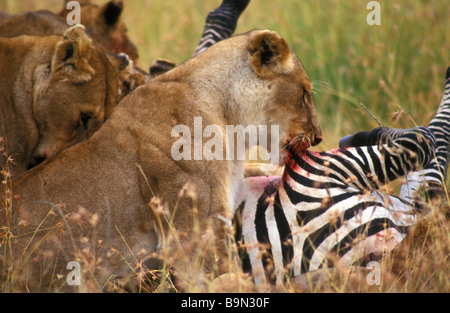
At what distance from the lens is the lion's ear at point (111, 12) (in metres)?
5.13

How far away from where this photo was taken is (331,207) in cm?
278

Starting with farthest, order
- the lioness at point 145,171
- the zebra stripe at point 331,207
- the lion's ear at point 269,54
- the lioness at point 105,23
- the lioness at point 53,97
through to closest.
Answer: the lioness at point 105,23 → the lioness at point 53,97 → the lion's ear at point 269,54 → the lioness at point 145,171 → the zebra stripe at point 331,207

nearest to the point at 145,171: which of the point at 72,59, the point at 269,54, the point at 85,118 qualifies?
the point at 269,54

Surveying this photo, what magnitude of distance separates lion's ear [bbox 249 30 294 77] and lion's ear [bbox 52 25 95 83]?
1.10 m

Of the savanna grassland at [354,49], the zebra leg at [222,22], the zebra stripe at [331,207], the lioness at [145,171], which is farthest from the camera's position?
the savanna grassland at [354,49]

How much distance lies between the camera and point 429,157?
304cm

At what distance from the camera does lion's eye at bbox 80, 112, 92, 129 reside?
3676 mm

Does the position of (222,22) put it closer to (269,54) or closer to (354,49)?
(269,54)

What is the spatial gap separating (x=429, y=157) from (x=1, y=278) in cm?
199

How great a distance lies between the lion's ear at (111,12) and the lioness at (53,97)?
4.64ft

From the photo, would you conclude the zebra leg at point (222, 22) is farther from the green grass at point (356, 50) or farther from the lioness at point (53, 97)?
the green grass at point (356, 50)

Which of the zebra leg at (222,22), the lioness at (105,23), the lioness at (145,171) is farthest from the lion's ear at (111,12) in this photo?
the lioness at (145,171)
